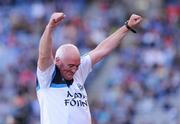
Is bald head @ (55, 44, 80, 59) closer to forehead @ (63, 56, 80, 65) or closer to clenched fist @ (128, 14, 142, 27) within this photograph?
forehead @ (63, 56, 80, 65)

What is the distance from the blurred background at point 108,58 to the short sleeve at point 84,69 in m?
5.52

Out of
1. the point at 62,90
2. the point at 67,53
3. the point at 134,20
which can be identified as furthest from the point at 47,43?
the point at 134,20

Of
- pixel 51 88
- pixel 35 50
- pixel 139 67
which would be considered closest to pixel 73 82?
pixel 51 88

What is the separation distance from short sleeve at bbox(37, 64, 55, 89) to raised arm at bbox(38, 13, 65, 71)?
2.5 inches

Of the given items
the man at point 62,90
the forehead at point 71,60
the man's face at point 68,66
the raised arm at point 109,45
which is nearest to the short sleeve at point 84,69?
the raised arm at point 109,45

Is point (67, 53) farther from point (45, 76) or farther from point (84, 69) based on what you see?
point (84, 69)

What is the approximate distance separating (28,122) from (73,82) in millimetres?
8106

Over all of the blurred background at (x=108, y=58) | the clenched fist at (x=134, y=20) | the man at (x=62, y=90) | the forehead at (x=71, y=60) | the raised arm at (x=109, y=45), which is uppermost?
the blurred background at (x=108, y=58)

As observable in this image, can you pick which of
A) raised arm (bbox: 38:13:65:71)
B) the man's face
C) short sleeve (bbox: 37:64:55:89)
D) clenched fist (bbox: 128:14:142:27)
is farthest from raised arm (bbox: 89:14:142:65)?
raised arm (bbox: 38:13:65:71)

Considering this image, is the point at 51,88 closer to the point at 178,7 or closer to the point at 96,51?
the point at 96,51

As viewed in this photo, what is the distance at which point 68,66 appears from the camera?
8.74 metres

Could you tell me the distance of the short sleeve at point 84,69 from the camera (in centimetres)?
922

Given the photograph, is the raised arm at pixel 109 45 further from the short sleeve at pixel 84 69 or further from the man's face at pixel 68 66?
the man's face at pixel 68 66

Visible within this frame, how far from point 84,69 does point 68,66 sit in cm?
61
